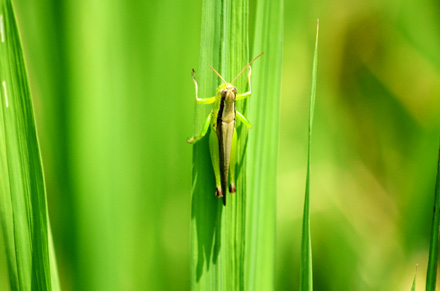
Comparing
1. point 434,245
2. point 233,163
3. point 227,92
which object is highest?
point 227,92

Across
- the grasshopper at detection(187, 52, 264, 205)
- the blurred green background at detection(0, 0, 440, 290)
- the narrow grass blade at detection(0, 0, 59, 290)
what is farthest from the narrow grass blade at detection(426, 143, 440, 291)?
the narrow grass blade at detection(0, 0, 59, 290)

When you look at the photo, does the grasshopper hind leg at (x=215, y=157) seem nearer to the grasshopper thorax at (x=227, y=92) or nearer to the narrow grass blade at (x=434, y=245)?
the grasshopper thorax at (x=227, y=92)

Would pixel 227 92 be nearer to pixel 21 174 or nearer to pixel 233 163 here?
pixel 233 163

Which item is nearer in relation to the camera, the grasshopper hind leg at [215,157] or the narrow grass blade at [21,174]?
the narrow grass blade at [21,174]

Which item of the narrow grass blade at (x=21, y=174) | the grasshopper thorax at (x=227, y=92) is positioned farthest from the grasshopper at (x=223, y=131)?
the narrow grass blade at (x=21, y=174)

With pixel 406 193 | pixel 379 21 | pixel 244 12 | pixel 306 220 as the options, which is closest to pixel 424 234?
pixel 406 193

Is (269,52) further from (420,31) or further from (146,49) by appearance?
(420,31)

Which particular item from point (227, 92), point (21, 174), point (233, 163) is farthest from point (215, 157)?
point (21, 174)
